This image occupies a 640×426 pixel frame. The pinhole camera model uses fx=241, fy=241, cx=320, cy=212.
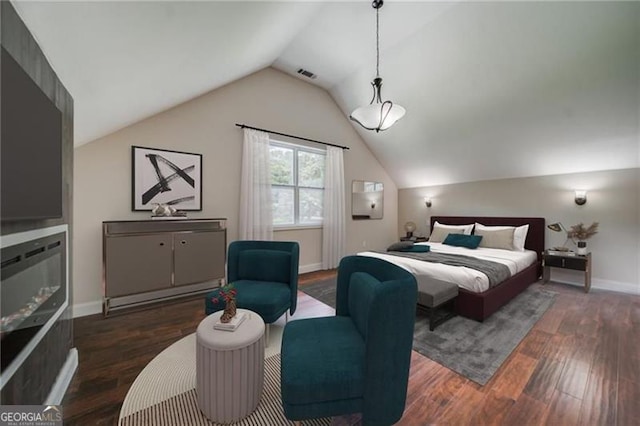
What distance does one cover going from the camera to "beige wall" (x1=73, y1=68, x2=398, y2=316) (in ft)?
9.16

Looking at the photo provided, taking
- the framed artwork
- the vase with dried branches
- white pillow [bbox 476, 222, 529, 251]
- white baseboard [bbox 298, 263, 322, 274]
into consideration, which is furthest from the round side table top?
the vase with dried branches

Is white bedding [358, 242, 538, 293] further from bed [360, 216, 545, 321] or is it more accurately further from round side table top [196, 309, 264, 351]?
round side table top [196, 309, 264, 351]

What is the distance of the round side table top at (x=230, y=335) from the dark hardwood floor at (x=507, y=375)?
0.69m

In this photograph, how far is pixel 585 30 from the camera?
2.53 metres

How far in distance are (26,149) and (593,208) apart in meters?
6.16

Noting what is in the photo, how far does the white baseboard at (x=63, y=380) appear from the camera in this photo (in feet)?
4.71

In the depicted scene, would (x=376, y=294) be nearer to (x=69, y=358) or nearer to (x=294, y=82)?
(x=69, y=358)

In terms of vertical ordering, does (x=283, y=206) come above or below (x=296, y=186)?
below

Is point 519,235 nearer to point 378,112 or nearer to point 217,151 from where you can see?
point 378,112

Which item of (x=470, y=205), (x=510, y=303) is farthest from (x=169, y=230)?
(x=470, y=205)

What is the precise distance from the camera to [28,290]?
1.22 meters

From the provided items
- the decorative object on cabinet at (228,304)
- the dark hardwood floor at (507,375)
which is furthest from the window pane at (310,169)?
the decorative object on cabinet at (228,304)

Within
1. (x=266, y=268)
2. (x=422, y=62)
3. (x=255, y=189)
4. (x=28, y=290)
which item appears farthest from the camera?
(x=255, y=189)

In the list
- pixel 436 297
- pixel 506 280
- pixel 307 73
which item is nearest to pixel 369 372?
pixel 436 297
